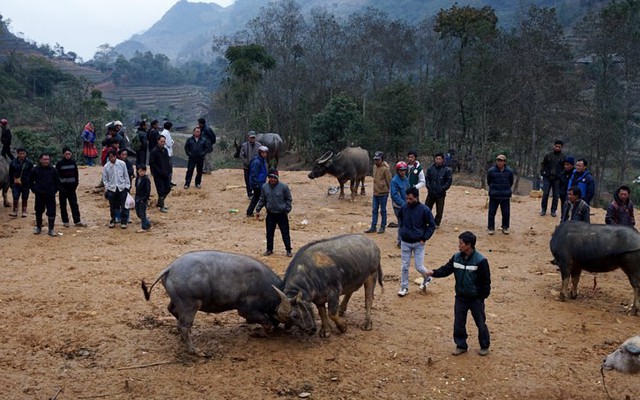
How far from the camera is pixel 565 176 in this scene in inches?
Result: 547

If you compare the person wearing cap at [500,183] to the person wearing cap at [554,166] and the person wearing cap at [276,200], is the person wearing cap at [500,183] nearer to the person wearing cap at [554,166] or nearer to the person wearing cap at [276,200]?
the person wearing cap at [554,166]

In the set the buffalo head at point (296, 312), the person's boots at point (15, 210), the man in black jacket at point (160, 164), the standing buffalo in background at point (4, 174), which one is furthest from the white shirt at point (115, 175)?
the buffalo head at point (296, 312)

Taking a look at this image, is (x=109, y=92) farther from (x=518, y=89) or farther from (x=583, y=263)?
(x=583, y=263)

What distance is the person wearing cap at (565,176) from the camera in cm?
1338

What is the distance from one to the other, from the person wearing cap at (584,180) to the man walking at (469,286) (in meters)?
6.17

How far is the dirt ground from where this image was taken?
259 inches

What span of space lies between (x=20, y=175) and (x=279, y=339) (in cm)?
947

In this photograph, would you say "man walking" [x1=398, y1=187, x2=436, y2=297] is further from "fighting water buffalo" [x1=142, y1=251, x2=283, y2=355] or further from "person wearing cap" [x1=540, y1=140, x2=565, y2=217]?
"person wearing cap" [x1=540, y1=140, x2=565, y2=217]

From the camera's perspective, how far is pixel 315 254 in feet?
25.6

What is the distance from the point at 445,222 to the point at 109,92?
262 feet

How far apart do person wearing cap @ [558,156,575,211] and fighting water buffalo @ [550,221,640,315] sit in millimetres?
4294

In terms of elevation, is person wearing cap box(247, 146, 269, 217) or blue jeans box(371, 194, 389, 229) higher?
person wearing cap box(247, 146, 269, 217)

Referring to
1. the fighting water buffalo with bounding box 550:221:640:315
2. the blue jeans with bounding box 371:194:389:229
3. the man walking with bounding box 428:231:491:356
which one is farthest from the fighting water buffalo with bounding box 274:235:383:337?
the blue jeans with bounding box 371:194:389:229

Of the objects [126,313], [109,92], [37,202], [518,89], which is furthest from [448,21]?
[109,92]
